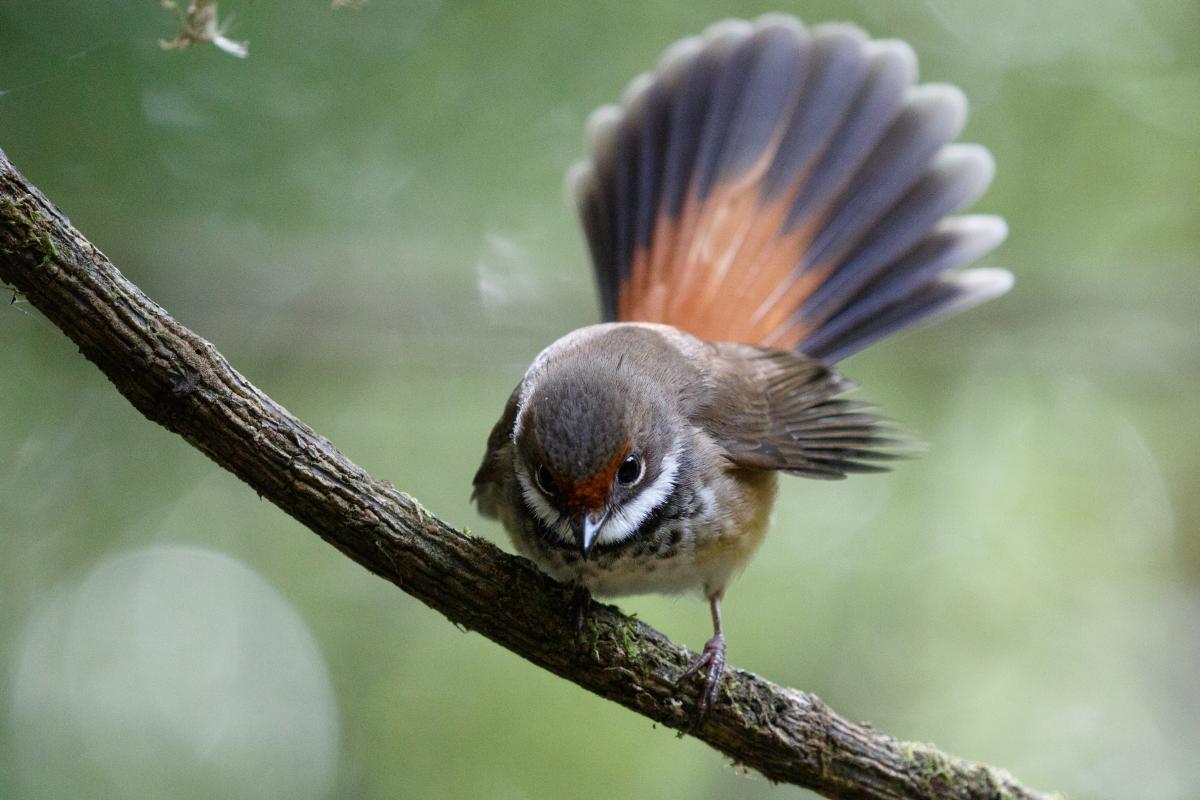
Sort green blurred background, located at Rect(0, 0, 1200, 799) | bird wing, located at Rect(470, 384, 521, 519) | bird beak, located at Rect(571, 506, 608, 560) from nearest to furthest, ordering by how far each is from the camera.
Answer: bird beak, located at Rect(571, 506, 608, 560) < bird wing, located at Rect(470, 384, 521, 519) < green blurred background, located at Rect(0, 0, 1200, 799)

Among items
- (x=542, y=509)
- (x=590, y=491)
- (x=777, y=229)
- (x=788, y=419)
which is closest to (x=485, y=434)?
(x=777, y=229)

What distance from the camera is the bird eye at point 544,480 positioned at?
3.25 m

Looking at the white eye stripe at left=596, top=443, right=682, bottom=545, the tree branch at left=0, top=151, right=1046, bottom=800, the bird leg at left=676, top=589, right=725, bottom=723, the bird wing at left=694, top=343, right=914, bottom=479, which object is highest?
the bird wing at left=694, top=343, right=914, bottom=479

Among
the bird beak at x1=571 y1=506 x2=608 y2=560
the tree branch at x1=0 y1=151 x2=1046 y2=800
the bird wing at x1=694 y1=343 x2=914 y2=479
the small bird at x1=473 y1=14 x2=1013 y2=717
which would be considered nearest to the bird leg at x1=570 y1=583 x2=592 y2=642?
the tree branch at x1=0 y1=151 x2=1046 y2=800

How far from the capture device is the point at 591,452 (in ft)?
10.5

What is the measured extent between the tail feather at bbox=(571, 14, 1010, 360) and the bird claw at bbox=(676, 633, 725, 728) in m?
1.86

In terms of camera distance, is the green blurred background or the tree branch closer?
the tree branch

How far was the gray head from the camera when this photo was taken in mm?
3207

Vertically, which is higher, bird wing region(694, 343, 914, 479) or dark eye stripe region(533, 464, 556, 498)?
bird wing region(694, 343, 914, 479)

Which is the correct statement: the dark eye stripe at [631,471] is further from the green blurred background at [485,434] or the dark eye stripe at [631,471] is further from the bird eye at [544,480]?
the green blurred background at [485,434]

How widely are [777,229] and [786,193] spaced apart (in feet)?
0.61

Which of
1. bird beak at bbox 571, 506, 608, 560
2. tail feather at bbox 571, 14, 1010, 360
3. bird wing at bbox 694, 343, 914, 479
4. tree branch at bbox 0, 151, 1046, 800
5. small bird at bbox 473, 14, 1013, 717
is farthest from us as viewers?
tail feather at bbox 571, 14, 1010, 360

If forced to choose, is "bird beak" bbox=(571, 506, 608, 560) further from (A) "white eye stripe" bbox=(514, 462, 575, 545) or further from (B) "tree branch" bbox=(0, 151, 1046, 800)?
(B) "tree branch" bbox=(0, 151, 1046, 800)

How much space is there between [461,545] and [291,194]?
3078mm
